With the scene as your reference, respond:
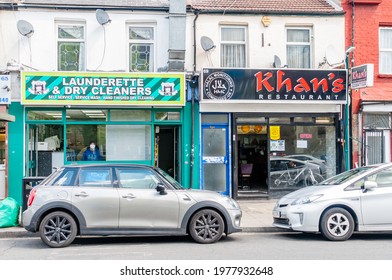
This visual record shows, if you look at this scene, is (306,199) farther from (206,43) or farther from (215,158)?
(206,43)

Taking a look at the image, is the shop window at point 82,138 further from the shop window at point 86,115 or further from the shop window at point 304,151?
the shop window at point 304,151

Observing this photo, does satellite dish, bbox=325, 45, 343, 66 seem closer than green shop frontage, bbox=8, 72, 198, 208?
No

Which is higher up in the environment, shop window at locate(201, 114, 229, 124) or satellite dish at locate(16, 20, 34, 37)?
satellite dish at locate(16, 20, 34, 37)

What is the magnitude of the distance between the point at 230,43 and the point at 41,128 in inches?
255

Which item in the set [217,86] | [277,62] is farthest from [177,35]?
[277,62]

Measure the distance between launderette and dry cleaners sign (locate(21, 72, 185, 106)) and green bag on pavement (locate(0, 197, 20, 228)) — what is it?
3932mm

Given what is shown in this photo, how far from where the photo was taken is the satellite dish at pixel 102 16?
1505 centimetres

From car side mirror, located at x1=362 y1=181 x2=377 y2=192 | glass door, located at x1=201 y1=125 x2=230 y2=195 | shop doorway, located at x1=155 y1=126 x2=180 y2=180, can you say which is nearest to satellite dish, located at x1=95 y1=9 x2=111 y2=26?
shop doorway, located at x1=155 y1=126 x2=180 y2=180

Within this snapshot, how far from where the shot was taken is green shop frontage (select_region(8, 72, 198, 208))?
14.7 m

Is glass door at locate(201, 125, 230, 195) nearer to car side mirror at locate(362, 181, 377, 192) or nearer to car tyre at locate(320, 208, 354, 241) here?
car tyre at locate(320, 208, 354, 241)

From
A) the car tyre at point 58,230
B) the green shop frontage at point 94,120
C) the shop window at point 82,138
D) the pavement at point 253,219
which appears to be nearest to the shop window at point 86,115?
the green shop frontage at point 94,120

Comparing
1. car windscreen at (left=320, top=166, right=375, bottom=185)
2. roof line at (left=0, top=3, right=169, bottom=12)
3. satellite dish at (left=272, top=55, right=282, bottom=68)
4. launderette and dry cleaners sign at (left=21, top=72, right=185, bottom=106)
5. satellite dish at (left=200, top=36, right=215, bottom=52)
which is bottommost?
car windscreen at (left=320, top=166, right=375, bottom=185)

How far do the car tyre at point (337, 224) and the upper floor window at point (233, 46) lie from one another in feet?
24.3

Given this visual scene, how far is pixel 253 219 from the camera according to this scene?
12516mm
